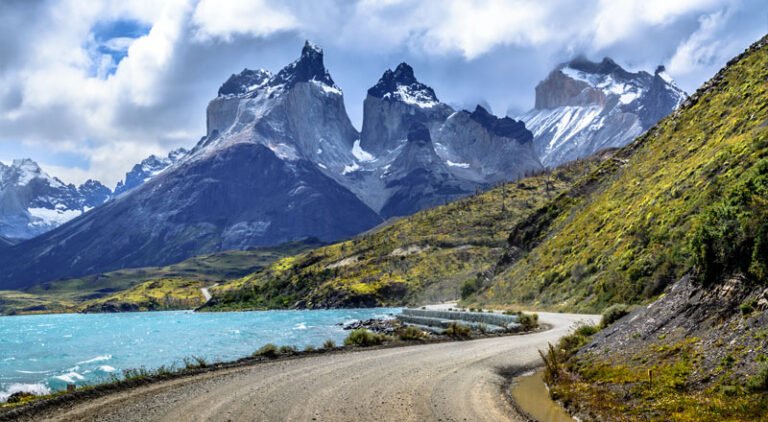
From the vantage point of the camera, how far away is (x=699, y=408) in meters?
14.7

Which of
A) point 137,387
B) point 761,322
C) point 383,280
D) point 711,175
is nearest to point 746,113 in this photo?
point 711,175

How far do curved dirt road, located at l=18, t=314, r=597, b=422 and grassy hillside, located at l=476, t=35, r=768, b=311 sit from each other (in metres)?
10.8

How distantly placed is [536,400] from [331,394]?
798 centimetres

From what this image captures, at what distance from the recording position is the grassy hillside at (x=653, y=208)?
1516 inches

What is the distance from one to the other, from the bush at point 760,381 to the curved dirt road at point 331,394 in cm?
701

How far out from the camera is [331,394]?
2153cm

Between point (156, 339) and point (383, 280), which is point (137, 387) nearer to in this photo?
point (156, 339)

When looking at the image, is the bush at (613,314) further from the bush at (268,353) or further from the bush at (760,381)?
the bush at (268,353)

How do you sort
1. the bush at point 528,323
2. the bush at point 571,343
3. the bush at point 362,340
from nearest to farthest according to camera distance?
the bush at point 571,343, the bush at point 362,340, the bush at point 528,323

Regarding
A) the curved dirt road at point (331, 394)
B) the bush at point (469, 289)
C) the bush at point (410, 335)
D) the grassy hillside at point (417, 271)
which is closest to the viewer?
the curved dirt road at point (331, 394)

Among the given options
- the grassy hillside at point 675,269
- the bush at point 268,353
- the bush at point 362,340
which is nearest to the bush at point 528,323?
the grassy hillside at point 675,269

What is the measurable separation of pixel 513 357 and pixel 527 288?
48796 millimetres

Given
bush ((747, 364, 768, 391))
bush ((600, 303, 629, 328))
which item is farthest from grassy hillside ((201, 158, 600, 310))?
bush ((747, 364, 768, 391))

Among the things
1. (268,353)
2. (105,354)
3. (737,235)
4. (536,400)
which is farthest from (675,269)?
(105,354)
